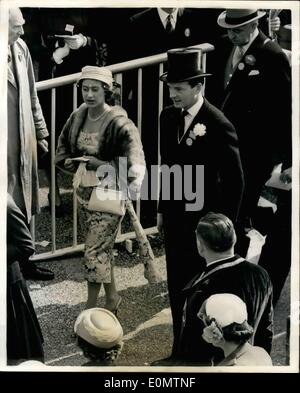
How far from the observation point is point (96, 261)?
19.4ft

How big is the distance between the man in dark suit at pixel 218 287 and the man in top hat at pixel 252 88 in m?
0.29

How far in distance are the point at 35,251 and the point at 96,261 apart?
0.31m

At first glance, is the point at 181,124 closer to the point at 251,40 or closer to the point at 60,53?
the point at 251,40

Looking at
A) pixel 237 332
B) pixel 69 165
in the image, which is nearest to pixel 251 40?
A: pixel 69 165

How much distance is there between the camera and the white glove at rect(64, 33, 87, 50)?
230 inches

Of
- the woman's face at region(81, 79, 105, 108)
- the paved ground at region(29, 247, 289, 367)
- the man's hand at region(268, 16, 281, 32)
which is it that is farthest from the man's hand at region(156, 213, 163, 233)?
the man's hand at region(268, 16, 281, 32)

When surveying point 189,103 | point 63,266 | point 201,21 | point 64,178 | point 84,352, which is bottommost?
point 84,352

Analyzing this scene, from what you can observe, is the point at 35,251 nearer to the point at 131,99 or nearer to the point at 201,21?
the point at 131,99

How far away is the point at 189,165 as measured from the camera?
5.88 meters

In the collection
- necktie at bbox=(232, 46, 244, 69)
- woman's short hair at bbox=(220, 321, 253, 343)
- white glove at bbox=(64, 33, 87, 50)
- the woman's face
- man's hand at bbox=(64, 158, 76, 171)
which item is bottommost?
woman's short hair at bbox=(220, 321, 253, 343)

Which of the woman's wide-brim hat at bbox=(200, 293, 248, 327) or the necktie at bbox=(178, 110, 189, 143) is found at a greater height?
the necktie at bbox=(178, 110, 189, 143)

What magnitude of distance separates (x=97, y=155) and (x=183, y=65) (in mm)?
626

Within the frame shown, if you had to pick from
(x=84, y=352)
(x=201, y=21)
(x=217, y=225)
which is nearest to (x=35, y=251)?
(x=84, y=352)

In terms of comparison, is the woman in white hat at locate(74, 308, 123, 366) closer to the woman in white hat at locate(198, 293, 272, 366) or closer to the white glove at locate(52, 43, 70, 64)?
the woman in white hat at locate(198, 293, 272, 366)
